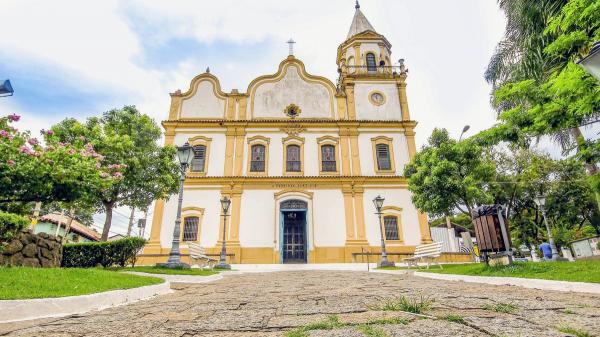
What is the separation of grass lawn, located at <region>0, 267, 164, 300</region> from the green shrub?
3.54 feet

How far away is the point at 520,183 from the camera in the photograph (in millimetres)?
19234

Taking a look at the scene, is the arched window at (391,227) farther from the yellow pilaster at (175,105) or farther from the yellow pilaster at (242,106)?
the yellow pilaster at (175,105)

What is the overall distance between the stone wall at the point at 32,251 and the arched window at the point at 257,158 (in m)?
11.0

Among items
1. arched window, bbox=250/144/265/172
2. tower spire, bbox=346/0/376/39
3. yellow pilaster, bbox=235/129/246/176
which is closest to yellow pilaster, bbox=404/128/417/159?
tower spire, bbox=346/0/376/39

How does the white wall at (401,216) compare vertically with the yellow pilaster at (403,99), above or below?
below

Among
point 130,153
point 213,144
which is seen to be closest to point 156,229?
point 130,153

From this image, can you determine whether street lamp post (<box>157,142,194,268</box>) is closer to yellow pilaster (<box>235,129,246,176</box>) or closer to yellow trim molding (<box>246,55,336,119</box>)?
yellow pilaster (<box>235,129,246,176</box>)

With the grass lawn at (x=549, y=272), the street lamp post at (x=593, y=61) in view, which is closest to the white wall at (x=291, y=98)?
the grass lawn at (x=549, y=272)

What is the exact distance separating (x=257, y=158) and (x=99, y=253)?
33.6 feet

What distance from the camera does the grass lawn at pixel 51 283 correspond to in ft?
11.9

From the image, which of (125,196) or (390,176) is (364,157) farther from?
(125,196)

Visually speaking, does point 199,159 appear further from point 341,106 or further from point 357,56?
point 357,56

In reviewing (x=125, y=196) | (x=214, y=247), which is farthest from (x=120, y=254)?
(x=214, y=247)

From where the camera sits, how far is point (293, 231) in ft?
56.2
